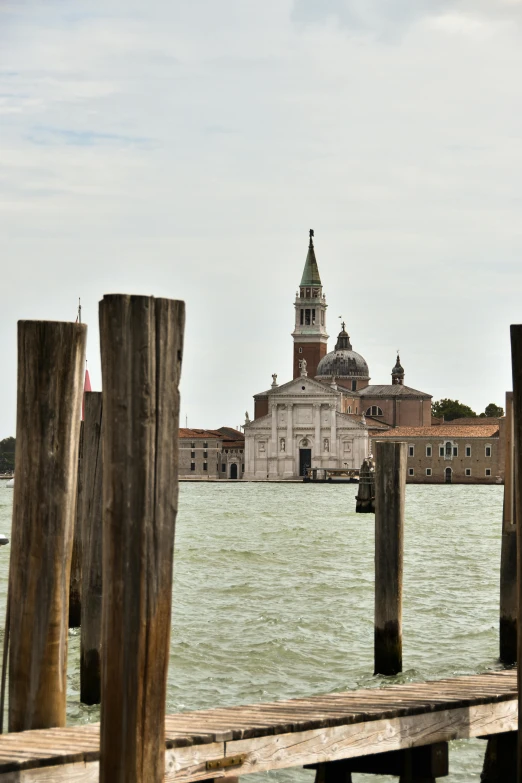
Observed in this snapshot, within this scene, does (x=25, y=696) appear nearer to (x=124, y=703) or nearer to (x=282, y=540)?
(x=124, y=703)

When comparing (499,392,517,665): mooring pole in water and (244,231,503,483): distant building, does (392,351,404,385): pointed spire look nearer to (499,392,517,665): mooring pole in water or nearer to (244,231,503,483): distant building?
(244,231,503,483): distant building

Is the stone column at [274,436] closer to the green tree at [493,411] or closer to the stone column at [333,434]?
the stone column at [333,434]

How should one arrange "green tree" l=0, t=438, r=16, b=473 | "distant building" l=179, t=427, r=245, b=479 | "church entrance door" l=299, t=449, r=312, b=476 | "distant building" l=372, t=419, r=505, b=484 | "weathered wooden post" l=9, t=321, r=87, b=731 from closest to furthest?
1. "weathered wooden post" l=9, t=321, r=87, b=731
2. "distant building" l=372, t=419, r=505, b=484
3. "church entrance door" l=299, t=449, r=312, b=476
4. "distant building" l=179, t=427, r=245, b=479
5. "green tree" l=0, t=438, r=16, b=473

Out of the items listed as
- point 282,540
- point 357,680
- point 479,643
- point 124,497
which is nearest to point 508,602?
point 357,680

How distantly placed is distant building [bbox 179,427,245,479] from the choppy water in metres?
64.7

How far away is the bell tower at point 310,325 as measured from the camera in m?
91.8

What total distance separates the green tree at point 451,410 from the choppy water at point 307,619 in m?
79.6

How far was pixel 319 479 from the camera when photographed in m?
80.8

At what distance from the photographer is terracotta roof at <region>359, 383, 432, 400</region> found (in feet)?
293

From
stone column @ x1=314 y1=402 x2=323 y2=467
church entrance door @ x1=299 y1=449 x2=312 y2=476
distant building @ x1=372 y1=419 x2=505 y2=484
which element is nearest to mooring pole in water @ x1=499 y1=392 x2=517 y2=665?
distant building @ x1=372 y1=419 x2=505 y2=484

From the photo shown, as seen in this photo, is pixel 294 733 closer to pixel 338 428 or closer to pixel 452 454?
pixel 452 454

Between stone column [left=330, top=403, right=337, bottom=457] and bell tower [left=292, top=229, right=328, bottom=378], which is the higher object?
bell tower [left=292, top=229, right=328, bottom=378]

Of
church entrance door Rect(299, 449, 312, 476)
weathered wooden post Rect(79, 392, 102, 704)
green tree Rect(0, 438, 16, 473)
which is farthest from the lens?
green tree Rect(0, 438, 16, 473)

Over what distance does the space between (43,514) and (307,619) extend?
23.7 feet
